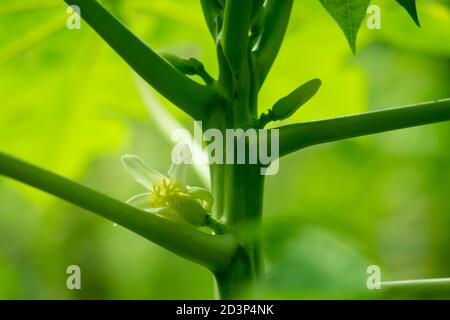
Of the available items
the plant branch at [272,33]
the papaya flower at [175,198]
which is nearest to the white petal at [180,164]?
the papaya flower at [175,198]

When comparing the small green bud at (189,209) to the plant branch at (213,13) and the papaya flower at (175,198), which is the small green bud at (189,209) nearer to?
the papaya flower at (175,198)

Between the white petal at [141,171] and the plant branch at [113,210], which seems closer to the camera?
the plant branch at [113,210]

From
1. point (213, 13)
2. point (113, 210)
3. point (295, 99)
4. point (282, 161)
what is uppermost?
point (282, 161)

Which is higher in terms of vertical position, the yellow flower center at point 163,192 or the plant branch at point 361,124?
the plant branch at point 361,124

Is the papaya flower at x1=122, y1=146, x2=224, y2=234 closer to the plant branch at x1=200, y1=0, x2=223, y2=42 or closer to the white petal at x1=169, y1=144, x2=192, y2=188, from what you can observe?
the white petal at x1=169, y1=144, x2=192, y2=188

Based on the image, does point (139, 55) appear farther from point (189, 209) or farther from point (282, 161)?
point (282, 161)

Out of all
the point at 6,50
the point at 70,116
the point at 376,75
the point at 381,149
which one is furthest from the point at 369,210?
the point at 6,50

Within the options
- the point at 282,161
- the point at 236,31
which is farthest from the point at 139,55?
the point at 282,161
